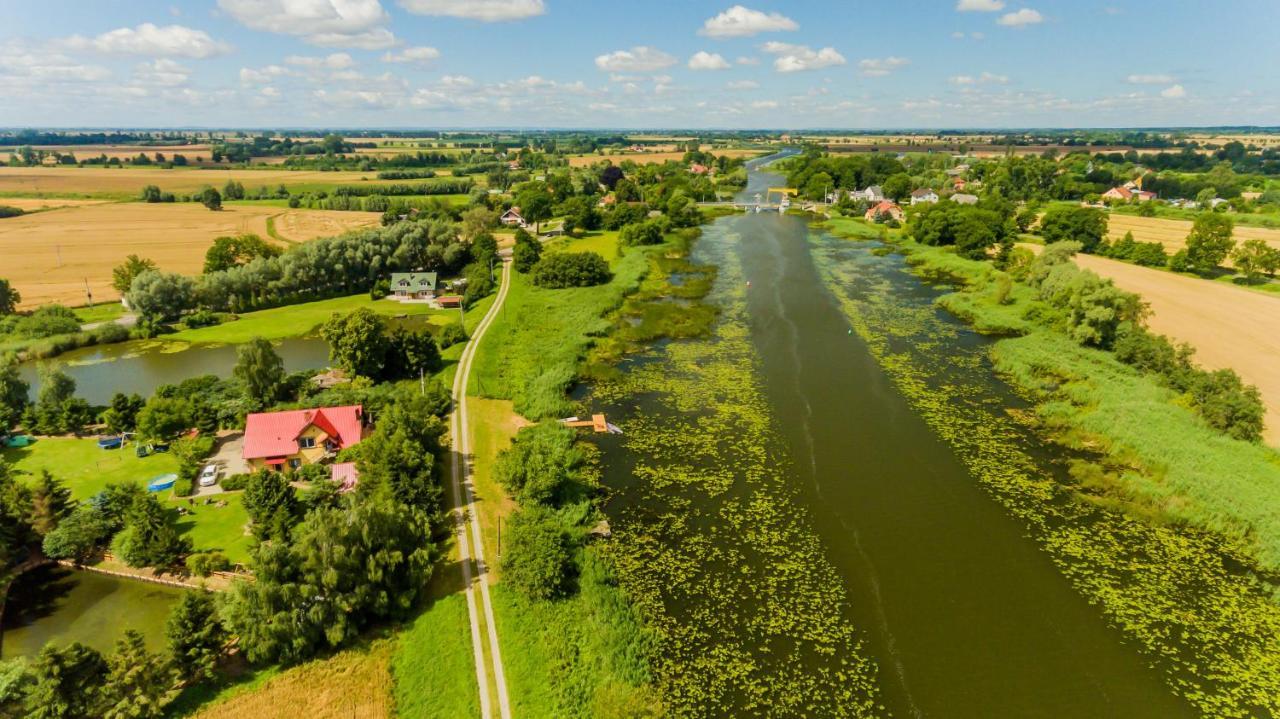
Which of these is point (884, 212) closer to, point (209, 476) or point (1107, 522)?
point (1107, 522)

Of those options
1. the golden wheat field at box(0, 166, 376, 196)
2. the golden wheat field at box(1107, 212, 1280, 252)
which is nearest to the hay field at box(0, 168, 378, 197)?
the golden wheat field at box(0, 166, 376, 196)

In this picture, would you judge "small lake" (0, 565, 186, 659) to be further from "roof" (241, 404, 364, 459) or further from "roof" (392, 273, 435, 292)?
"roof" (392, 273, 435, 292)

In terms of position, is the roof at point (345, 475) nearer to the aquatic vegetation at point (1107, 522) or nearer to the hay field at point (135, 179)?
the aquatic vegetation at point (1107, 522)

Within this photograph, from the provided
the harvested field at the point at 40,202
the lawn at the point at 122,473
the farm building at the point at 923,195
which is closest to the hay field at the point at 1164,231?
the farm building at the point at 923,195

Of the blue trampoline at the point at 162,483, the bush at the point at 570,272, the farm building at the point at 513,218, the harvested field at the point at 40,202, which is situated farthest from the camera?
the harvested field at the point at 40,202

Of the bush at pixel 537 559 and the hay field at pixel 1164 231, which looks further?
the hay field at pixel 1164 231

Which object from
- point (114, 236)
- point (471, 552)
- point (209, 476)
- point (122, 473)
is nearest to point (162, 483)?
point (209, 476)
